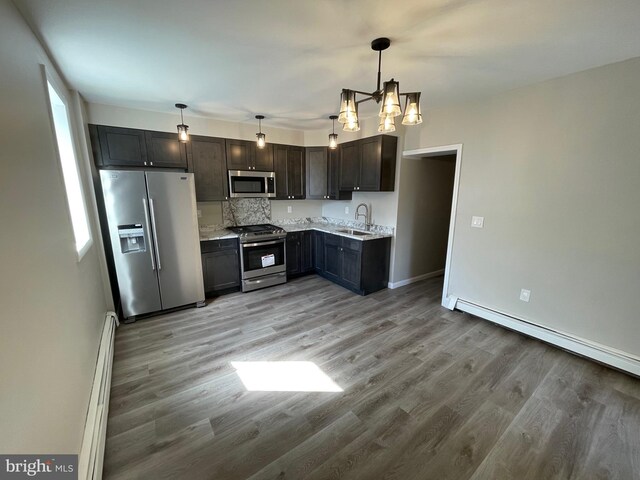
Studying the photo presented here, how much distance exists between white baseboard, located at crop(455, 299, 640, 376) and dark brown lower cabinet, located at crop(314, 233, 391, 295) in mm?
1272

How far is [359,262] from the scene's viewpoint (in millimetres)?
3797

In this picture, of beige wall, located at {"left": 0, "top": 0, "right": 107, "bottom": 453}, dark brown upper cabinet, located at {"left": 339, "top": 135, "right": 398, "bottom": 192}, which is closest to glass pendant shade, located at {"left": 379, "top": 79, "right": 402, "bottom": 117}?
beige wall, located at {"left": 0, "top": 0, "right": 107, "bottom": 453}

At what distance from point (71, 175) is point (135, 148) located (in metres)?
0.96

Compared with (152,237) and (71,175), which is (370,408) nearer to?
(152,237)

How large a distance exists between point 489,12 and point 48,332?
2.94 m

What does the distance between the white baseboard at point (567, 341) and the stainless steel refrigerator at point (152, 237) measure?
3.73 m

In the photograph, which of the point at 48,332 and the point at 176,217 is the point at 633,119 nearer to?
the point at 48,332

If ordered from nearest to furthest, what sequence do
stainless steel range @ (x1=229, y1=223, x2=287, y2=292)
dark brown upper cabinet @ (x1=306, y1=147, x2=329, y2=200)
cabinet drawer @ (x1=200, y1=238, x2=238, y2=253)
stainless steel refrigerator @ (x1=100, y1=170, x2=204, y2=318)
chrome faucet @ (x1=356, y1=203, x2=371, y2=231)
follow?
1. stainless steel refrigerator @ (x1=100, y1=170, x2=204, y2=318)
2. cabinet drawer @ (x1=200, y1=238, x2=238, y2=253)
3. stainless steel range @ (x1=229, y1=223, x2=287, y2=292)
4. chrome faucet @ (x1=356, y1=203, x2=371, y2=231)
5. dark brown upper cabinet @ (x1=306, y1=147, x2=329, y2=200)

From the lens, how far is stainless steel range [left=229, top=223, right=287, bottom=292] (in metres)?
3.88

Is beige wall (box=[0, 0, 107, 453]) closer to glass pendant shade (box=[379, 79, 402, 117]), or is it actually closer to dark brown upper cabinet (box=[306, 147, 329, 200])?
glass pendant shade (box=[379, 79, 402, 117])

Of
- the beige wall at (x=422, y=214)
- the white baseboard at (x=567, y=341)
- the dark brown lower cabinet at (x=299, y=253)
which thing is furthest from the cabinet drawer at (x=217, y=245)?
the white baseboard at (x=567, y=341)

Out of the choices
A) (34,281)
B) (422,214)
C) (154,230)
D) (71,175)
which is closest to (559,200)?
(422,214)

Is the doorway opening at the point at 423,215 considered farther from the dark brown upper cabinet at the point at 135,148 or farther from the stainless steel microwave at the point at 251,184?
the dark brown upper cabinet at the point at 135,148

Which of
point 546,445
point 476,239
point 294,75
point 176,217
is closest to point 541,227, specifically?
point 476,239
